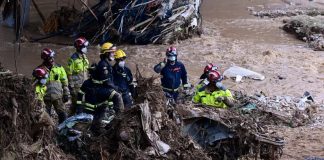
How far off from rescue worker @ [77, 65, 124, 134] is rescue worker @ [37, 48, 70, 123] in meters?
0.93

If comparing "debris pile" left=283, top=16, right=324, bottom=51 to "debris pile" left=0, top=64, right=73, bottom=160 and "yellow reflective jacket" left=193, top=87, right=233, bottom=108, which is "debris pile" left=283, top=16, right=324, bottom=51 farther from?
"debris pile" left=0, top=64, right=73, bottom=160

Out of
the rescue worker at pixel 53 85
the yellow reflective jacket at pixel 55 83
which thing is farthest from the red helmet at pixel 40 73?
the yellow reflective jacket at pixel 55 83

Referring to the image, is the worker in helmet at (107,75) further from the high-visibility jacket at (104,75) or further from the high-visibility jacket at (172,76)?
the high-visibility jacket at (172,76)

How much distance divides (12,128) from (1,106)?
0.28 m

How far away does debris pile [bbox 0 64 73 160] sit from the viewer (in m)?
6.46

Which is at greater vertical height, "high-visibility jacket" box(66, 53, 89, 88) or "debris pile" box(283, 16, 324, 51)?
"high-visibility jacket" box(66, 53, 89, 88)

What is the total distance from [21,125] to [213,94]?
3942 millimetres

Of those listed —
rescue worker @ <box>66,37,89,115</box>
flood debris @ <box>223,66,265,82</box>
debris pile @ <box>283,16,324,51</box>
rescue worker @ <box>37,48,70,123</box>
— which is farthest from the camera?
debris pile @ <box>283,16,324,51</box>

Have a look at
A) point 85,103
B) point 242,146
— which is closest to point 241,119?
point 242,146

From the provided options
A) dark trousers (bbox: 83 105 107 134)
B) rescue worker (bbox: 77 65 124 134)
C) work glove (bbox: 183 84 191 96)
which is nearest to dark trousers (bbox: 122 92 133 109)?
rescue worker (bbox: 77 65 124 134)

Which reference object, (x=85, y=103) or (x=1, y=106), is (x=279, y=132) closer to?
(x=85, y=103)

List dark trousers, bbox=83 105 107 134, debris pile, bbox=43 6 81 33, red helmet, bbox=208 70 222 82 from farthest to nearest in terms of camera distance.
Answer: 1. debris pile, bbox=43 6 81 33
2. red helmet, bbox=208 70 222 82
3. dark trousers, bbox=83 105 107 134

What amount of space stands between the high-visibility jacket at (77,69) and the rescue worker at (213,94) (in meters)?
2.10

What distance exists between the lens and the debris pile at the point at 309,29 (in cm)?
1741
